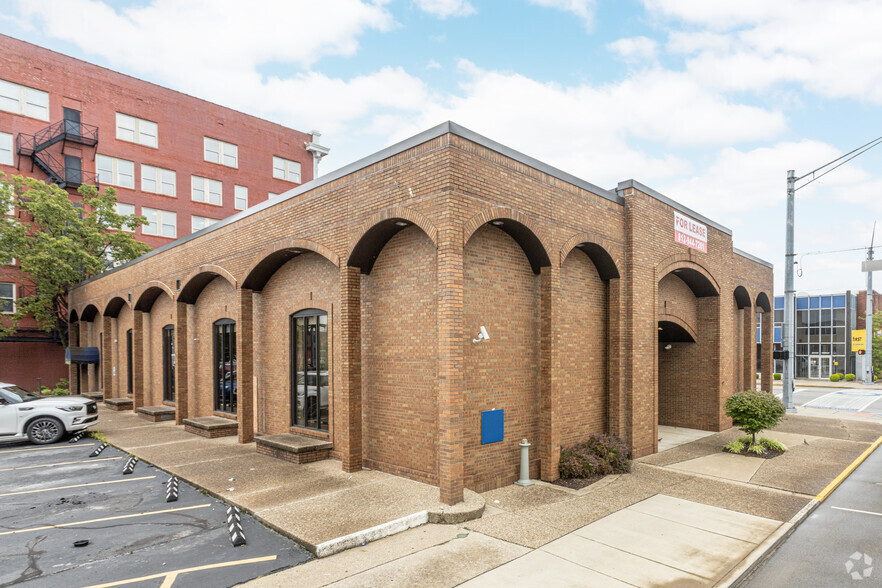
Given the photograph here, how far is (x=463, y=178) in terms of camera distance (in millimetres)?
8891

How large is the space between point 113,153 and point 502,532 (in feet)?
112

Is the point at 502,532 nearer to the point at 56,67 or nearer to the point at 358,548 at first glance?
the point at 358,548

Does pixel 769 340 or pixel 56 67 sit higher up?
pixel 56 67

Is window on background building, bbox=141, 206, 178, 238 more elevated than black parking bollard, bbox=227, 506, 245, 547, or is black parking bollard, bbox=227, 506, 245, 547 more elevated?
window on background building, bbox=141, 206, 178, 238

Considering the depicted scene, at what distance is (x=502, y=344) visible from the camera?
10.1 metres

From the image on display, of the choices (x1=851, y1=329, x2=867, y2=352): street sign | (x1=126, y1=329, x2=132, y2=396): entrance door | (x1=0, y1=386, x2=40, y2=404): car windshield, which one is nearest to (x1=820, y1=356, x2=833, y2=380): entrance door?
(x1=851, y1=329, x2=867, y2=352): street sign

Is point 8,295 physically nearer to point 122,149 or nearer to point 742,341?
point 122,149

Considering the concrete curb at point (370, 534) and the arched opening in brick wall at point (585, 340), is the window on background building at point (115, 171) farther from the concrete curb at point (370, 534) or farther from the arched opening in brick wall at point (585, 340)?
the concrete curb at point (370, 534)

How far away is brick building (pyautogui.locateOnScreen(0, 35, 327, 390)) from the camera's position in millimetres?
28266

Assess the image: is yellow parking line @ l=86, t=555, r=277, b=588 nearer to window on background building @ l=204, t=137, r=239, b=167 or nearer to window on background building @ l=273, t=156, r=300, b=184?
window on background building @ l=204, t=137, r=239, b=167

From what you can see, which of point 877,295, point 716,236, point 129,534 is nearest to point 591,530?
point 129,534

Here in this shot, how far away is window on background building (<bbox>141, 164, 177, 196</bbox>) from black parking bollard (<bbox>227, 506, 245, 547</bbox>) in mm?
31086

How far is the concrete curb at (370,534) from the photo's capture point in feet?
22.5

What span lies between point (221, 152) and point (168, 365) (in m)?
21.8
